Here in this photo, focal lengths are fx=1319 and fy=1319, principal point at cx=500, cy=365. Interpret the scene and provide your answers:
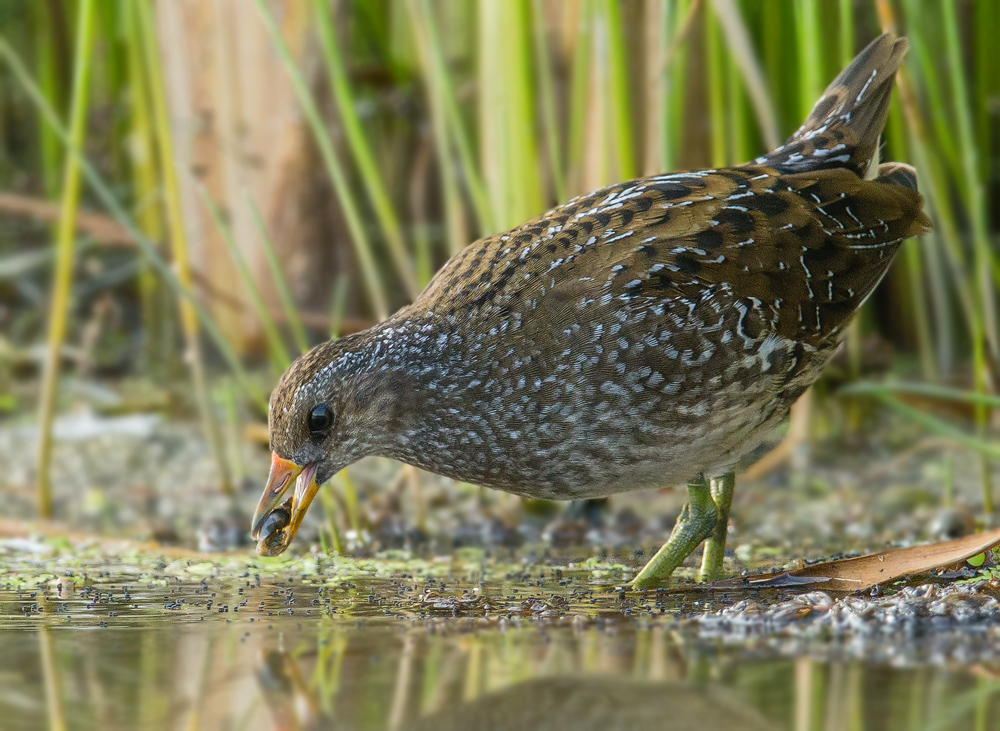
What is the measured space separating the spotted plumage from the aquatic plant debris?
1.54 ft

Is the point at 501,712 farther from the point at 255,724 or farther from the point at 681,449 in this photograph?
the point at 681,449

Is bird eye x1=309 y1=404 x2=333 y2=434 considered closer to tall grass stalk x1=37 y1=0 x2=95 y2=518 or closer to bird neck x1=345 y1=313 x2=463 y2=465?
bird neck x1=345 y1=313 x2=463 y2=465

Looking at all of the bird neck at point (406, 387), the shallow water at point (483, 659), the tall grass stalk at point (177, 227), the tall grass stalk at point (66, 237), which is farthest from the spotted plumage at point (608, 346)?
the tall grass stalk at point (66, 237)

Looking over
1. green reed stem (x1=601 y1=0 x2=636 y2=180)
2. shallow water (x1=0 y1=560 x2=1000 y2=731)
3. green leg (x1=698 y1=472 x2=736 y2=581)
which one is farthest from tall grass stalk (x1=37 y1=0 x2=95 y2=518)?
green leg (x1=698 y1=472 x2=736 y2=581)

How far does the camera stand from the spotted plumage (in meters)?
3.68

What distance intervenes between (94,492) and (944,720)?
13.3 feet

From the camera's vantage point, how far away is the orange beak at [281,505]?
3.73 metres

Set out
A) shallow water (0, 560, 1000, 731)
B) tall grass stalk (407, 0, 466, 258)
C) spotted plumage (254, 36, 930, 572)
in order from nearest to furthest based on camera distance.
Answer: shallow water (0, 560, 1000, 731)
spotted plumage (254, 36, 930, 572)
tall grass stalk (407, 0, 466, 258)

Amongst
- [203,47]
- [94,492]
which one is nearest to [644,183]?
[94,492]

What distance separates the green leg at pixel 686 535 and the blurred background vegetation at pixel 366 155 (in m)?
0.78

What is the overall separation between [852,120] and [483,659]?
2500 mm

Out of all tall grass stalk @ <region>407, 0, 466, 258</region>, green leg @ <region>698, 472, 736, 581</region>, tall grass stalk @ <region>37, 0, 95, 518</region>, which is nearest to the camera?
green leg @ <region>698, 472, 736, 581</region>

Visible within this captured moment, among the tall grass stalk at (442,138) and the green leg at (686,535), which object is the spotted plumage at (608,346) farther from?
the tall grass stalk at (442,138)

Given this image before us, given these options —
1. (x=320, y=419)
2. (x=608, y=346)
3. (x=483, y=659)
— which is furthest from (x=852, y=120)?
(x=483, y=659)
